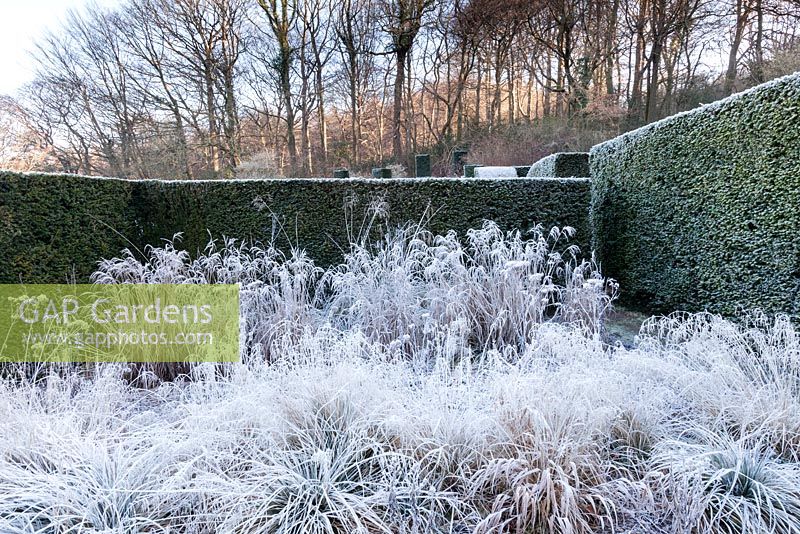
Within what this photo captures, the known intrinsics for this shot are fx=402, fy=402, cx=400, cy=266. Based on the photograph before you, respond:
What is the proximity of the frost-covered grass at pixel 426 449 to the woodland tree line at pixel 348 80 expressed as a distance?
11.1 m

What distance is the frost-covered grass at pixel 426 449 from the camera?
1.35 m

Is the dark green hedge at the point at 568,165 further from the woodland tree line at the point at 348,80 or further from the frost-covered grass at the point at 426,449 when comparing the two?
the frost-covered grass at the point at 426,449

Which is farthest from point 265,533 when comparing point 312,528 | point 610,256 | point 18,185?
point 610,256

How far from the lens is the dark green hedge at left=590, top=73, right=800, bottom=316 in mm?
2539

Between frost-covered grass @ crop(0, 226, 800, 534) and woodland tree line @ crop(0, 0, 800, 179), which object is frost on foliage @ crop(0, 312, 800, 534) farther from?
woodland tree line @ crop(0, 0, 800, 179)

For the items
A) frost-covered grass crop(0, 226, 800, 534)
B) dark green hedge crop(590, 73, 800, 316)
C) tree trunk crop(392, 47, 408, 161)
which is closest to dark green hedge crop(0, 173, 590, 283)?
dark green hedge crop(590, 73, 800, 316)

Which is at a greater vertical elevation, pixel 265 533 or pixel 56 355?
pixel 56 355

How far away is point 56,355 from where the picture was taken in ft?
8.07

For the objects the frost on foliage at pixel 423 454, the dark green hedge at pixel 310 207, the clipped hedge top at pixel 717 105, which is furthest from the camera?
the dark green hedge at pixel 310 207

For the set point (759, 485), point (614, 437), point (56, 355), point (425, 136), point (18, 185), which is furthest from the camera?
point (425, 136)

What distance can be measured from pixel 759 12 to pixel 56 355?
16.8 m

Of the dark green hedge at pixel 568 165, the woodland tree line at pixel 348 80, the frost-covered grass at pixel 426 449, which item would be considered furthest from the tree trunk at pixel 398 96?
the frost-covered grass at pixel 426 449

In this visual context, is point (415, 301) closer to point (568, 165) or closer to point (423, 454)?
point (423, 454)

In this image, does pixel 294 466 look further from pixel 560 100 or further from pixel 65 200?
pixel 560 100
